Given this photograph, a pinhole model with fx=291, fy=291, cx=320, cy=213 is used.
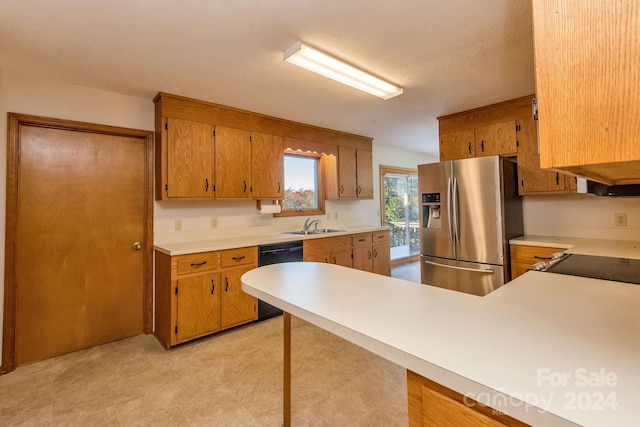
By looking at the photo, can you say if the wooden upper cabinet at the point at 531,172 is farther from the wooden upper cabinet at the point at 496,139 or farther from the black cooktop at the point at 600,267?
the black cooktop at the point at 600,267

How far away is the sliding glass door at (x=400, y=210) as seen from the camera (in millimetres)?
5699

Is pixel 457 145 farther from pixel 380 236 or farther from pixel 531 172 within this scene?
pixel 380 236

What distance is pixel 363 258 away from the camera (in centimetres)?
Answer: 410

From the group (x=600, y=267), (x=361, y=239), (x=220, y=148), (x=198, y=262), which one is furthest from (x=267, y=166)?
(x=600, y=267)

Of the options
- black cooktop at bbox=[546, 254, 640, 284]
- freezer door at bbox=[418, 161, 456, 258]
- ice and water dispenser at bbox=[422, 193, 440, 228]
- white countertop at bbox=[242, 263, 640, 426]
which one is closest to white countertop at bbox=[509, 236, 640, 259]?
black cooktop at bbox=[546, 254, 640, 284]

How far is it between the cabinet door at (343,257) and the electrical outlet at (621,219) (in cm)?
268

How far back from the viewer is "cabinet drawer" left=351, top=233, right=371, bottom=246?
3.97m

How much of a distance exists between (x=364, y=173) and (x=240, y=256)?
251cm

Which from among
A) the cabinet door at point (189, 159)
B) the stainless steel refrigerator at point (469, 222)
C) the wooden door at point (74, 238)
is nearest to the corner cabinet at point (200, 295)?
the wooden door at point (74, 238)

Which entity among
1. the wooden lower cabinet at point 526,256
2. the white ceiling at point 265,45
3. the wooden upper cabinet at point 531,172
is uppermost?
the white ceiling at point 265,45

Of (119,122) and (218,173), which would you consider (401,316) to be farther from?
(119,122)

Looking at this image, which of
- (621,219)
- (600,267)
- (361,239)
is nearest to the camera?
(600,267)

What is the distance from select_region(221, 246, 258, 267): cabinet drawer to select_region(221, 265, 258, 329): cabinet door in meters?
0.06

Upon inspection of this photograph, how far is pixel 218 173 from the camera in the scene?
305 centimetres
